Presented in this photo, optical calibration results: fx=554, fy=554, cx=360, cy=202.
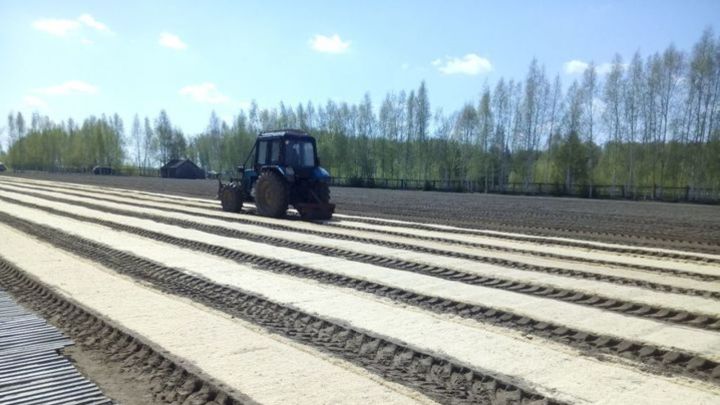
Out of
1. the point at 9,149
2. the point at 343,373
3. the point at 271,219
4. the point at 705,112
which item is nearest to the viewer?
the point at 343,373

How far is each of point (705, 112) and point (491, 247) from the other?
126ft

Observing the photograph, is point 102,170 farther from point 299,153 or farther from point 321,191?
point 321,191

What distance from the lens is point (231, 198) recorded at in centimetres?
1859

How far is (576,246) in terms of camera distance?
12211 mm

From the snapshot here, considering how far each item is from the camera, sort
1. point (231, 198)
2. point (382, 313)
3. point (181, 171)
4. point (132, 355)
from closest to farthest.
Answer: point (132, 355) → point (382, 313) → point (231, 198) → point (181, 171)

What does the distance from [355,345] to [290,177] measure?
1094cm

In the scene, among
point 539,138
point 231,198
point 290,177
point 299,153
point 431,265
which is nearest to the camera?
point 431,265

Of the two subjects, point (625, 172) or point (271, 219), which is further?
point (625, 172)

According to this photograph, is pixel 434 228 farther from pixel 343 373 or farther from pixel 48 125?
pixel 48 125

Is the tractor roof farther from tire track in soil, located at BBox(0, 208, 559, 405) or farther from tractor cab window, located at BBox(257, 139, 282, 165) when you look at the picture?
tire track in soil, located at BBox(0, 208, 559, 405)

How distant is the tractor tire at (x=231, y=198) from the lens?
1841cm

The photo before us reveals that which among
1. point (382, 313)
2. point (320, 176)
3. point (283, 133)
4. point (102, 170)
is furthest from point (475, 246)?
point (102, 170)

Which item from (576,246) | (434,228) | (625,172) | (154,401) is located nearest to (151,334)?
(154,401)

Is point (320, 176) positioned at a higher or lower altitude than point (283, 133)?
lower
